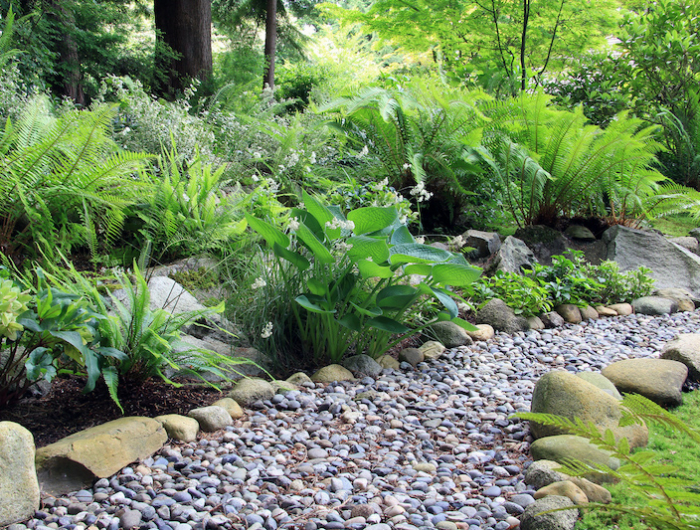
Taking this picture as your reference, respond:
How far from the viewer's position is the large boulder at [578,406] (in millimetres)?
1898

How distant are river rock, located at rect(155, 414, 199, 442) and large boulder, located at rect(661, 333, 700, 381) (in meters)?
2.36

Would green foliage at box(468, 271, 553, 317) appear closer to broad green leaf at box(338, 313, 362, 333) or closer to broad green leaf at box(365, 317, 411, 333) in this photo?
broad green leaf at box(365, 317, 411, 333)

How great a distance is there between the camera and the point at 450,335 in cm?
312

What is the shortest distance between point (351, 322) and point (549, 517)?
4.20 ft

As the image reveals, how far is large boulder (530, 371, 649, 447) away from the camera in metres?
1.90

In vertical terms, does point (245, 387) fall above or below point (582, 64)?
below

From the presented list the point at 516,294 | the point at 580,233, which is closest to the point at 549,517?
the point at 516,294

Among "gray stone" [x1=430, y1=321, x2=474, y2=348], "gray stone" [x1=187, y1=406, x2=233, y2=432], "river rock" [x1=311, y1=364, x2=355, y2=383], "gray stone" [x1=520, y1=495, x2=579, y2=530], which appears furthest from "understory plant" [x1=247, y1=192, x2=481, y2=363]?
"gray stone" [x1=520, y1=495, x2=579, y2=530]

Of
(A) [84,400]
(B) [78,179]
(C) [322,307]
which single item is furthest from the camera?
(B) [78,179]

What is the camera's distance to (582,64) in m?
7.89

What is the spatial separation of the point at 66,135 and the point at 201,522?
2045mm

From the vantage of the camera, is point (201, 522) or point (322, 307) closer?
point (201, 522)

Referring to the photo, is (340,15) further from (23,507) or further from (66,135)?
(23,507)

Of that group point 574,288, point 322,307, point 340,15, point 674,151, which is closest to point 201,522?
point 322,307
